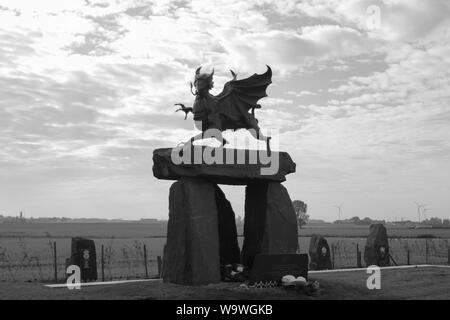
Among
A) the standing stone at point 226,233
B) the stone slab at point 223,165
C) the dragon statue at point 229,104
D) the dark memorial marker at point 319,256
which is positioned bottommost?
the dark memorial marker at point 319,256

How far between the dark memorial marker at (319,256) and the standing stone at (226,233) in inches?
330

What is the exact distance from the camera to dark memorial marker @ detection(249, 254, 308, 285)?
12.2 metres

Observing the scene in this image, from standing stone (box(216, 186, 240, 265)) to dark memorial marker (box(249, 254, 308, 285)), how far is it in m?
2.69

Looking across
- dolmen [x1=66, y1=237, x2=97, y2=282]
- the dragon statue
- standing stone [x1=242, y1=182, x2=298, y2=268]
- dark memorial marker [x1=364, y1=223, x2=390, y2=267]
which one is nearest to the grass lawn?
standing stone [x1=242, y1=182, x2=298, y2=268]

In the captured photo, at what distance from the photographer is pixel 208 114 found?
14.0m

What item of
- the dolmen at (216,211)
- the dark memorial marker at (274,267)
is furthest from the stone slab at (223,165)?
the dark memorial marker at (274,267)

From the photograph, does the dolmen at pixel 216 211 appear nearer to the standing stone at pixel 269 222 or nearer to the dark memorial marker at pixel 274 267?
the standing stone at pixel 269 222

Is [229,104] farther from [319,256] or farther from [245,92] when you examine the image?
[319,256]

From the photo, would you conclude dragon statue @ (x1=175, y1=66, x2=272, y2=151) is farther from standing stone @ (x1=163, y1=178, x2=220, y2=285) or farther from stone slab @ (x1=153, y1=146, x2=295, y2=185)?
standing stone @ (x1=163, y1=178, x2=220, y2=285)

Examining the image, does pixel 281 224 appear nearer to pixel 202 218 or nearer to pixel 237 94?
pixel 202 218

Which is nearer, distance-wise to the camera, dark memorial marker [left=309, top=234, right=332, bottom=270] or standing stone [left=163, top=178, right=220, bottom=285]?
standing stone [left=163, top=178, right=220, bottom=285]

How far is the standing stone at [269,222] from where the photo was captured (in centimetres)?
1453
